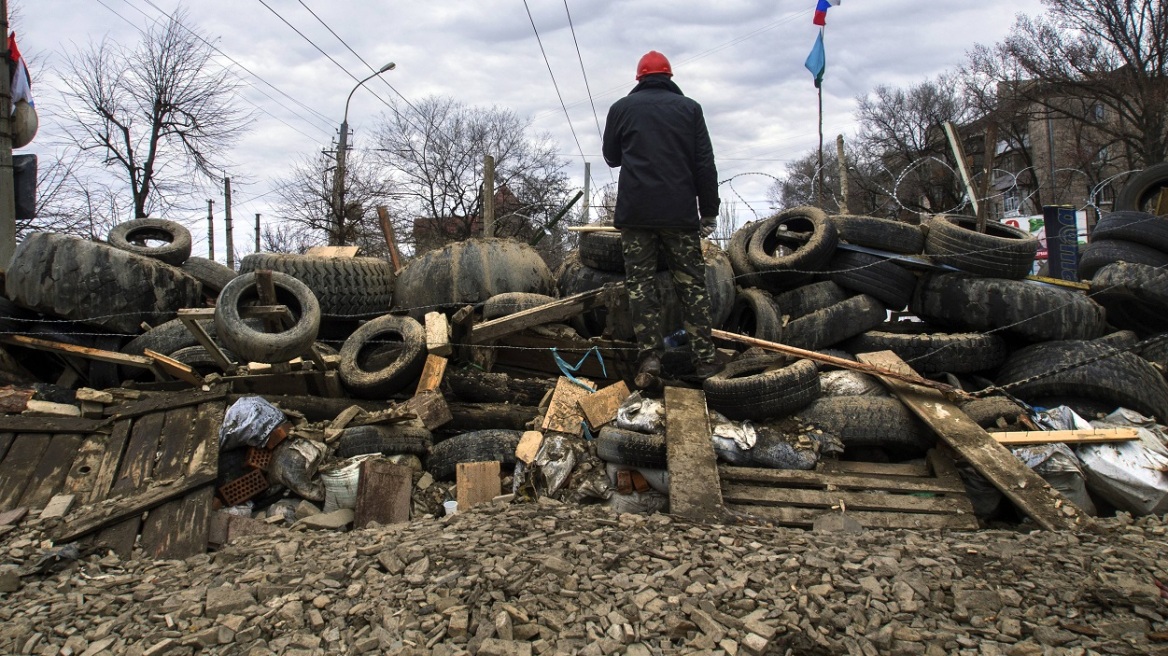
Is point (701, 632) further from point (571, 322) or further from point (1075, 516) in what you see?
point (571, 322)

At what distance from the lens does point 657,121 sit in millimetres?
4691

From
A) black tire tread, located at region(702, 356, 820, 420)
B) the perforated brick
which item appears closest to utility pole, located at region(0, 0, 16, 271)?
the perforated brick

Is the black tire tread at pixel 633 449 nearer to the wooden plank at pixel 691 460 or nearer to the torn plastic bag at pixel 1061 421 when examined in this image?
the wooden plank at pixel 691 460

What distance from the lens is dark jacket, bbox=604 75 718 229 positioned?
4.68 m

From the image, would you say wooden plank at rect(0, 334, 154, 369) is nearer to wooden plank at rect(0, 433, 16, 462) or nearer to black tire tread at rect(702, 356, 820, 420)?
wooden plank at rect(0, 433, 16, 462)

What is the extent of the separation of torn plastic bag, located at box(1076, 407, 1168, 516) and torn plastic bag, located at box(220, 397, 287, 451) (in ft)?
16.3

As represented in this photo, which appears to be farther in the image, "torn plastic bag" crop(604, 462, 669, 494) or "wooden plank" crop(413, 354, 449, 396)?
"wooden plank" crop(413, 354, 449, 396)

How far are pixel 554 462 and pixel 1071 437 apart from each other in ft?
10.1

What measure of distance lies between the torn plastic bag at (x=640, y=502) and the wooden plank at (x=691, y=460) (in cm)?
32

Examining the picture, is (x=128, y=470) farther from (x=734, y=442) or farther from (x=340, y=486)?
(x=734, y=442)

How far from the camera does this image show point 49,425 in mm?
4527

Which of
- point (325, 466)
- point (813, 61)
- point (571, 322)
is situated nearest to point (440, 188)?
point (813, 61)

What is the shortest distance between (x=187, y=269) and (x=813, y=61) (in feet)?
55.9

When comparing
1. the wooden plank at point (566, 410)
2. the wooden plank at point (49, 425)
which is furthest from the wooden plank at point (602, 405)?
the wooden plank at point (49, 425)
